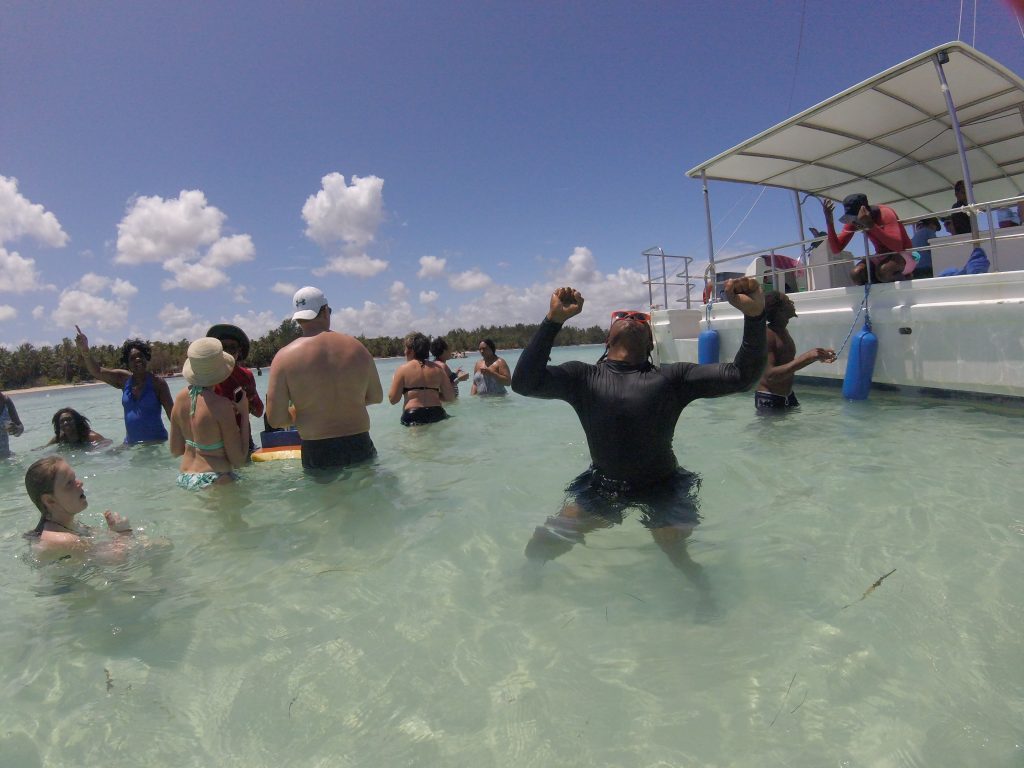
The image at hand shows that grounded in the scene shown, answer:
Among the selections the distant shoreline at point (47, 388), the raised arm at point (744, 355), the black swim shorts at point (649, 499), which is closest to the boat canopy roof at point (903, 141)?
the raised arm at point (744, 355)

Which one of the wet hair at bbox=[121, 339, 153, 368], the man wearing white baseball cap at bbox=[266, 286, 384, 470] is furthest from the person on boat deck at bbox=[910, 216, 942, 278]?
the wet hair at bbox=[121, 339, 153, 368]

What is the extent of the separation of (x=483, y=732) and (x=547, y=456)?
11.9ft

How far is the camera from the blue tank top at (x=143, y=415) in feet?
20.8

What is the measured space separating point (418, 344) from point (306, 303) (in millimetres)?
2993

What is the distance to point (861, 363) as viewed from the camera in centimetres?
650

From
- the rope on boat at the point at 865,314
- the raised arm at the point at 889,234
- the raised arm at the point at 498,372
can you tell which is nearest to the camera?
the raised arm at the point at 889,234

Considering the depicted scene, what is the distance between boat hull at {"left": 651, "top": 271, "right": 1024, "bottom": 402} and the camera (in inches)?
211

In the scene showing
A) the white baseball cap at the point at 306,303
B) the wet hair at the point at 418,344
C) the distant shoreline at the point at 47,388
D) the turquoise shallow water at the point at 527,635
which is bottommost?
the turquoise shallow water at the point at 527,635

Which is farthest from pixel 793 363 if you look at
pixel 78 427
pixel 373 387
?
pixel 78 427

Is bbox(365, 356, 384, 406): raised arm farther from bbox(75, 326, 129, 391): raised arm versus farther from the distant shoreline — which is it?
the distant shoreline

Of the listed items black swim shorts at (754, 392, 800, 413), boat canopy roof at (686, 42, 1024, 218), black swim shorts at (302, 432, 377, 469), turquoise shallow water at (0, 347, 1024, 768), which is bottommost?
turquoise shallow water at (0, 347, 1024, 768)

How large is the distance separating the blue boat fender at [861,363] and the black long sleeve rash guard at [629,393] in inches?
197

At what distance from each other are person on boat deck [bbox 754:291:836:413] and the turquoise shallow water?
1.63 metres

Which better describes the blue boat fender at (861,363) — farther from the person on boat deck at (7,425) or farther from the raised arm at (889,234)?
the person on boat deck at (7,425)
